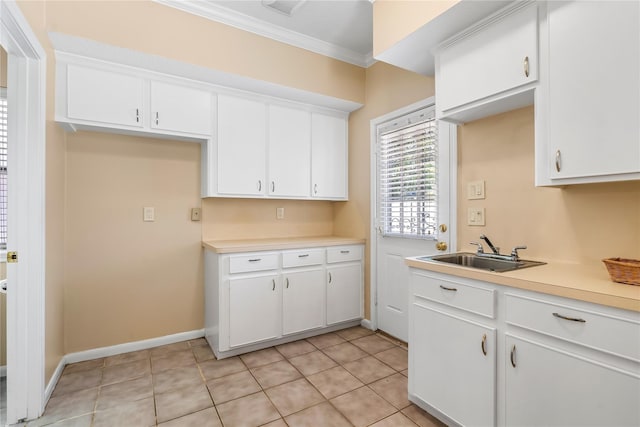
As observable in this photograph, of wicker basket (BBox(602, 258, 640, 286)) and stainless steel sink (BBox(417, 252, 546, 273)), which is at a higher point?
wicker basket (BBox(602, 258, 640, 286))

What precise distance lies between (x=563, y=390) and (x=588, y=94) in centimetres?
126

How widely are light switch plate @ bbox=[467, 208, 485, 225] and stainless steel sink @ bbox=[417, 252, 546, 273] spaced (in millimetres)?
231

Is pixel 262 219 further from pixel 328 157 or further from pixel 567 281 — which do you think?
pixel 567 281

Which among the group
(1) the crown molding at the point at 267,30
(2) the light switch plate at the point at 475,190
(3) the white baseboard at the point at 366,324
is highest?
(1) the crown molding at the point at 267,30

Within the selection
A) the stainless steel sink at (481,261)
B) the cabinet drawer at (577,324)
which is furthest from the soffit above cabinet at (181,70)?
the cabinet drawer at (577,324)

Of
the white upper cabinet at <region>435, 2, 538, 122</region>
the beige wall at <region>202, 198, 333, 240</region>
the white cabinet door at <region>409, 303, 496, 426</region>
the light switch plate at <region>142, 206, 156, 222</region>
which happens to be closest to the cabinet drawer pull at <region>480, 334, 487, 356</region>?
the white cabinet door at <region>409, 303, 496, 426</region>

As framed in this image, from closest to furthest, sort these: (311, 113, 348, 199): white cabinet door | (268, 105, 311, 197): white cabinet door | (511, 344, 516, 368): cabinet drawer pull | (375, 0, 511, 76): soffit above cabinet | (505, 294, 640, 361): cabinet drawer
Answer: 1. (505, 294, 640, 361): cabinet drawer
2. (511, 344, 516, 368): cabinet drawer pull
3. (375, 0, 511, 76): soffit above cabinet
4. (268, 105, 311, 197): white cabinet door
5. (311, 113, 348, 199): white cabinet door

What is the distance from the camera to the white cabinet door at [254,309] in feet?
8.50

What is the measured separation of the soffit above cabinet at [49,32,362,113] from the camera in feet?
6.97

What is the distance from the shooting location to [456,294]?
165 cm

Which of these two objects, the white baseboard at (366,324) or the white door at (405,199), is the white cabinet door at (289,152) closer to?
the white door at (405,199)

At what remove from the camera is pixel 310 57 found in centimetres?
294

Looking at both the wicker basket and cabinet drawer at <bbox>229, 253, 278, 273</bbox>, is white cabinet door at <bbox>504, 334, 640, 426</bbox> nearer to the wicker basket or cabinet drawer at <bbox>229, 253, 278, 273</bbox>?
the wicker basket

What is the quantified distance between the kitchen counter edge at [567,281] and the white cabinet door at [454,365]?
25 centimetres
